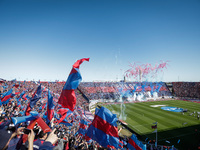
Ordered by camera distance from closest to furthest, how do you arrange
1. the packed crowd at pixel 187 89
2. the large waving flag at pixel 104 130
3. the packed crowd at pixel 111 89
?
the large waving flag at pixel 104 130 → the packed crowd at pixel 111 89 → the packed crowd at pixel 187 89

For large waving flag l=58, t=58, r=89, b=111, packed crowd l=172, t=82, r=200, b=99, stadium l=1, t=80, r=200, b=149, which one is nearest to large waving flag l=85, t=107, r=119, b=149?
large waving flag l=58, t=58, r=89, b=111

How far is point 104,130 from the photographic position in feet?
20.5

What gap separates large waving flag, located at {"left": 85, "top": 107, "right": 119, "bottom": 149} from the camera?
610 centimetres

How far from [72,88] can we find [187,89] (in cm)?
6373

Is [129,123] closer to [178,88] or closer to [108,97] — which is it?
[108,97]

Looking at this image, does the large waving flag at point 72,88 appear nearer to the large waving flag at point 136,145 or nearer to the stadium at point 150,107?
the large waving flag at point 136,145

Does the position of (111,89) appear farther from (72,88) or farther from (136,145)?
(72,88)

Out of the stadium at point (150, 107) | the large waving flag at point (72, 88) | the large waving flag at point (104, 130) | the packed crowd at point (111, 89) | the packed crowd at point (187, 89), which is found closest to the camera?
the large waving flag at point (72, 88)

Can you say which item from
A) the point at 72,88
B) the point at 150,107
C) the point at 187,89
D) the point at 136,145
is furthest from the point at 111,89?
the point at 72,88

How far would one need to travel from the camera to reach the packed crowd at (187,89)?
50.8 m

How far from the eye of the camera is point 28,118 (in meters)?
4.05

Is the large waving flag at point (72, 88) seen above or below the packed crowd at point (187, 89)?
above

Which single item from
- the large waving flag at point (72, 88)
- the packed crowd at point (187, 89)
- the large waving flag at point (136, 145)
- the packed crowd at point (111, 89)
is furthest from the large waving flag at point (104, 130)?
the packed crowd at point (187, 89)

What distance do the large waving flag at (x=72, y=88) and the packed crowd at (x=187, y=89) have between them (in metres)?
58.8
